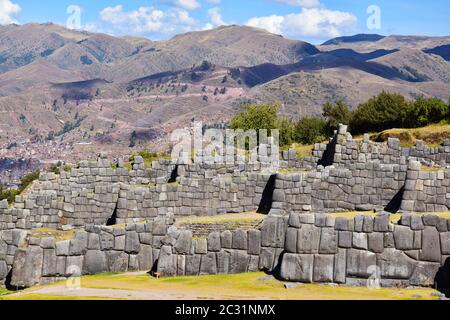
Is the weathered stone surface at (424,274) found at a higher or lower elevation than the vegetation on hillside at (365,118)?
lower

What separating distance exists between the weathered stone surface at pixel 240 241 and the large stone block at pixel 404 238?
4.01 metres

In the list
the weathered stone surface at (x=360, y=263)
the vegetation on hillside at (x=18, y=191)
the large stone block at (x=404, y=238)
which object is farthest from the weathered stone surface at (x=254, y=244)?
the vegetation on hillside at (x=18, y=191)

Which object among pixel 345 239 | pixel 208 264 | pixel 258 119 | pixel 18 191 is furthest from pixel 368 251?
pixel 258 119

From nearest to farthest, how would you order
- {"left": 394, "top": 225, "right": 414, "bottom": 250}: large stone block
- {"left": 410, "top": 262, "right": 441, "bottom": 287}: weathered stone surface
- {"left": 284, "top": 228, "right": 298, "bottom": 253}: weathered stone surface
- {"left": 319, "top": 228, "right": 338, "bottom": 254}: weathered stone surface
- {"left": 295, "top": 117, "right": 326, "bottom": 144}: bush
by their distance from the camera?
1. {"left": 410, "top": 262, "right": 441, "bottom": 287}: weathered stone surface
2. {"left": 394, "top": 225, "right": 414, "bottom": 250}: large stone block
3. {"left": 319, "top": 228, "right": 338, "bottom": 254}: weathered stone surface
4. {"left": 284, "top": 228, "right": 298, "bottom": 253}: weathered stone surface
5. {"left": 295, "top": 117, "right": 326, "bottom": 144}: bush

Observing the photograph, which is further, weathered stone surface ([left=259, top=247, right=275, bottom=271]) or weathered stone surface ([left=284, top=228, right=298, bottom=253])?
weathered stone surface ([left=259, top=247, right=275, bottom=271])

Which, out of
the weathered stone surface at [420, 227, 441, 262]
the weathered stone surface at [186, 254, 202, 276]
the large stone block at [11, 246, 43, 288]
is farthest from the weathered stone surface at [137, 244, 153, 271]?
the weathered stone surface at [420, 227, 441, 262]

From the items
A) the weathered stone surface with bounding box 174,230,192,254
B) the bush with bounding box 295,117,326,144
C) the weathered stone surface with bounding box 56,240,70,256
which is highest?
the bush with bounding box 295,117,326,144

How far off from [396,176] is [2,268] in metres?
15.3

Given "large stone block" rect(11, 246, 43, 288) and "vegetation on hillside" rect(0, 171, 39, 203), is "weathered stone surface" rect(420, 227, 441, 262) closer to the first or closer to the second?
"large stone block" rect(11, 246, 43, 288)

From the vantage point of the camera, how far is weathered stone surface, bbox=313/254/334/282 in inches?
729

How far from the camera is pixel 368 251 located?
18.5 meters

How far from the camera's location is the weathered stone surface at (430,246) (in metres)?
18.2

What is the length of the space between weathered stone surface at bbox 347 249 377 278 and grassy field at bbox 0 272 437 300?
458 millimetres

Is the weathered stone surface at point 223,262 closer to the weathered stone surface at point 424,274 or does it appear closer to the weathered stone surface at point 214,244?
the weathered stone surface at point 214,244
